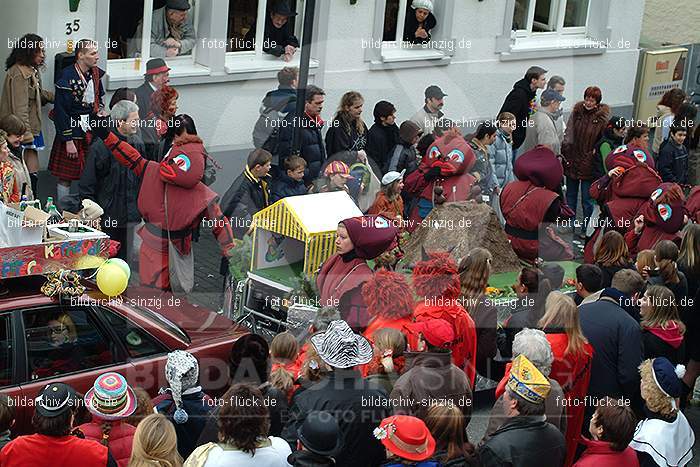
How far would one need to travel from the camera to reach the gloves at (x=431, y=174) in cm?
1146

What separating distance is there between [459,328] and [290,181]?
3.65 m

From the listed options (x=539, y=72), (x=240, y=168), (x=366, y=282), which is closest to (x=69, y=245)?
(x=366, y=282)

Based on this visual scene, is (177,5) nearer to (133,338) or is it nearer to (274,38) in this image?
(274,38)

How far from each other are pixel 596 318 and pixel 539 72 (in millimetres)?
7132

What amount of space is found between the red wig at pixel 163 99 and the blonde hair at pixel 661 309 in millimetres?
5271

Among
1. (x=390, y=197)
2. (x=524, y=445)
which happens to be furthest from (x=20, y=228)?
(x=390, y=197)

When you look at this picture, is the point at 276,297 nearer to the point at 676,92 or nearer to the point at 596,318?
the point at 596,318

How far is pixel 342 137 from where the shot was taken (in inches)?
505

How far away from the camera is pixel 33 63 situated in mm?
11664

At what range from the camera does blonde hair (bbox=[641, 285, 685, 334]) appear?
8.59 metres

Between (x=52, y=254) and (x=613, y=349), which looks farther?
(x=613, y=349)

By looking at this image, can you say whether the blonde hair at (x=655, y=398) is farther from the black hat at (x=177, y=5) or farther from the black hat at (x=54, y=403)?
the black hat at (x=177, y=5)

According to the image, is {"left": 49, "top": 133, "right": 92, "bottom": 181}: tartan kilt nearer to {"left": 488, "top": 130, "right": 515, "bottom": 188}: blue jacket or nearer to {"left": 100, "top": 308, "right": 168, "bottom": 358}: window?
{"left": 100, "top": 308, "right": 168, "bottom": 358}: window

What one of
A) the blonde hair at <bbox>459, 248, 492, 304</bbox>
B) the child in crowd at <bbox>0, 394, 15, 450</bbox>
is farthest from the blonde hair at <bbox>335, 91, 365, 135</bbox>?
the child in crowd at <bbox>0, 394, 15, 450</bbox>
